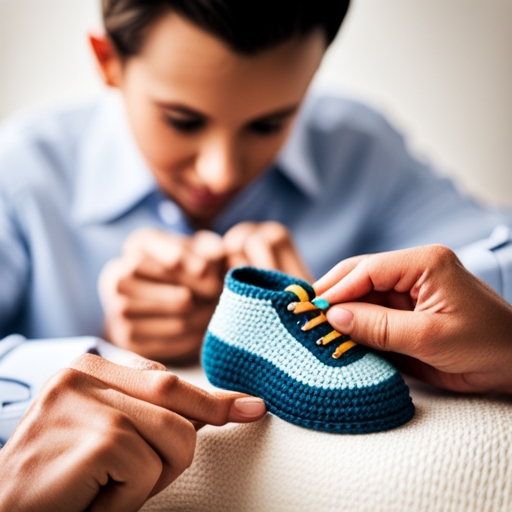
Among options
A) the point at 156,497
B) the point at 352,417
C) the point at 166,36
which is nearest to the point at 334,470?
the point at 352,417

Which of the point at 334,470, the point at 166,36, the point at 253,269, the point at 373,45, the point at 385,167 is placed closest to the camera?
the point at 334,470

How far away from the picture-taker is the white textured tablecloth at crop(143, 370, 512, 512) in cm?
37

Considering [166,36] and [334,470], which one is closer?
[334,470]

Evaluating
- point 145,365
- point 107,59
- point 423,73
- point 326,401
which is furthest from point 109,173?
point 423,73

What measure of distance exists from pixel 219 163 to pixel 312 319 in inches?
13.6

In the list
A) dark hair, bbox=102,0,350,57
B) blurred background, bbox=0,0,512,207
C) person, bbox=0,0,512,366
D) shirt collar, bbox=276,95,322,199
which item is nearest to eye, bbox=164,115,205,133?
person, bbox=0,0,512,366

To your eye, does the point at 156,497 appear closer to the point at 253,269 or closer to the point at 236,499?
the point at 236,499

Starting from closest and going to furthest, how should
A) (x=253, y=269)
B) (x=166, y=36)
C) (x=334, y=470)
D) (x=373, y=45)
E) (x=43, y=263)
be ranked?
1. (x=334, y=470)
2. (x=253, y=269)
3. (x=166, y=36)
4. (x=43, y=263)
5. (x=373, y=45)

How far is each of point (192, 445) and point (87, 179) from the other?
65 cm

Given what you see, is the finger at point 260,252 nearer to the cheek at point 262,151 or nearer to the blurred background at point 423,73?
the cheek at point 262,151

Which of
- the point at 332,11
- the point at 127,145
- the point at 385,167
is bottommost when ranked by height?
the point at 385,167

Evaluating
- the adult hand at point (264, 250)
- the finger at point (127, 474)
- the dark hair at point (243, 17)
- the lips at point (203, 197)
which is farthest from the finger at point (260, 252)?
the finger at point (127, 474)

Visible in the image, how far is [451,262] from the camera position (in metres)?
0.45

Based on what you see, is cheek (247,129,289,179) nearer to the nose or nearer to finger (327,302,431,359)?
the nose
